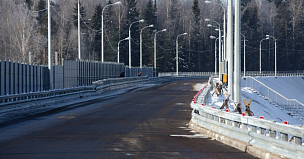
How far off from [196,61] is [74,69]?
108767 mm

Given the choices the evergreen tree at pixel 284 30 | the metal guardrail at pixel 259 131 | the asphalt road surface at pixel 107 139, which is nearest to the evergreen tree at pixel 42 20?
the evergreen tree at pixel 284 30

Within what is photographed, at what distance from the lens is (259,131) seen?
14.0 meters

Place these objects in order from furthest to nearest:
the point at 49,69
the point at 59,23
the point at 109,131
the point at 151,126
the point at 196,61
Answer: the point at 196,61 < the point at 59,23 < the point at 49,69 < the point at 151,126 < the point at 109,131

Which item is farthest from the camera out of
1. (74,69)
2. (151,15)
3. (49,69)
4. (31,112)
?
(151,15)

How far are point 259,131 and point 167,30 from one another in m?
128

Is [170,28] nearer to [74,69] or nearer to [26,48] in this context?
[26,48]

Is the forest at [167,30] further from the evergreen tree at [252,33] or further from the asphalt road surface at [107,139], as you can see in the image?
the asphalt road surface at [107,139]

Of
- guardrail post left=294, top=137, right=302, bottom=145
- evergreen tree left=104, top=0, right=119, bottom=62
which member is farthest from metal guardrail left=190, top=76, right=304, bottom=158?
evergreen tree left=104, top=0, right=119, bottom=62

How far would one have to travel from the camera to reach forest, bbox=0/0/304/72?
380 ft

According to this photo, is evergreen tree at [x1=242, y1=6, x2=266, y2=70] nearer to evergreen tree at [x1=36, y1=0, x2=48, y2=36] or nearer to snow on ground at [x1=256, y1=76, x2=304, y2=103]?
snow on ground at [x1=256, y1=76, x2=304, y2=103]

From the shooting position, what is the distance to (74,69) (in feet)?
139

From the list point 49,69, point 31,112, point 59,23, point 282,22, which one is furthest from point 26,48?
point 282,22

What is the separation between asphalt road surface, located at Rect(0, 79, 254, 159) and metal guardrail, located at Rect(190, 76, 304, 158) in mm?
419

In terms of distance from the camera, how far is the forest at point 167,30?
116m
